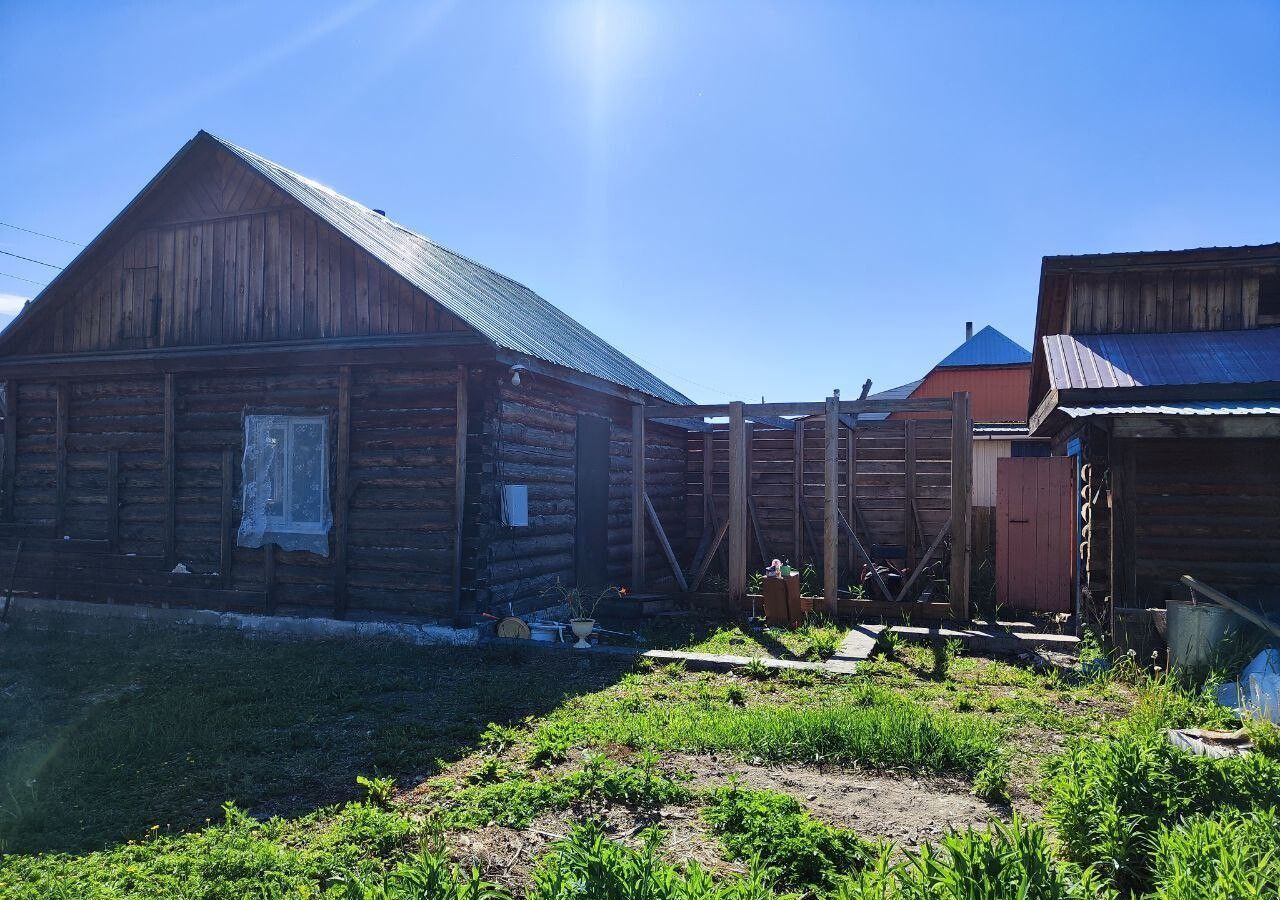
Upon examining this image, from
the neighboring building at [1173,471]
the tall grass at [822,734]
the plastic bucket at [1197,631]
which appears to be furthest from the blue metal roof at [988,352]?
the tall grass at [822,734]

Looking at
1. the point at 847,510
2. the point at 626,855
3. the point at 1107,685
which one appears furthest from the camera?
the point at 847,510

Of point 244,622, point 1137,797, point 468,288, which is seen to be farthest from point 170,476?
point 1137,797

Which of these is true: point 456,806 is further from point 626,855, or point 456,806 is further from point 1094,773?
point 1094,773

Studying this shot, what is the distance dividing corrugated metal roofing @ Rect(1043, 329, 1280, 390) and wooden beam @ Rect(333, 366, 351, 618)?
855 cm

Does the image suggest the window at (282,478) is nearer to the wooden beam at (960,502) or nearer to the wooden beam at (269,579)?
the wooden beam at (269,579)

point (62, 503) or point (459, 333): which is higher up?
point (459, 333)

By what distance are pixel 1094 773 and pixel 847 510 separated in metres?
10.1

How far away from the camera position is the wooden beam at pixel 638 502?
12391mm

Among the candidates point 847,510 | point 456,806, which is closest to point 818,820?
point 456,806

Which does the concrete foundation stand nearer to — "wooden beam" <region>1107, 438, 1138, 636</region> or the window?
the window

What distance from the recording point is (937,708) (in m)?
7.14

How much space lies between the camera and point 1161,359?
10516 mm

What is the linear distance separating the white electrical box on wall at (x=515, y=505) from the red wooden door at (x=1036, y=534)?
7182 mm

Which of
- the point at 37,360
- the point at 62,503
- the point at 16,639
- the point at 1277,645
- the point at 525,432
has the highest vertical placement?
the point at 37,360
